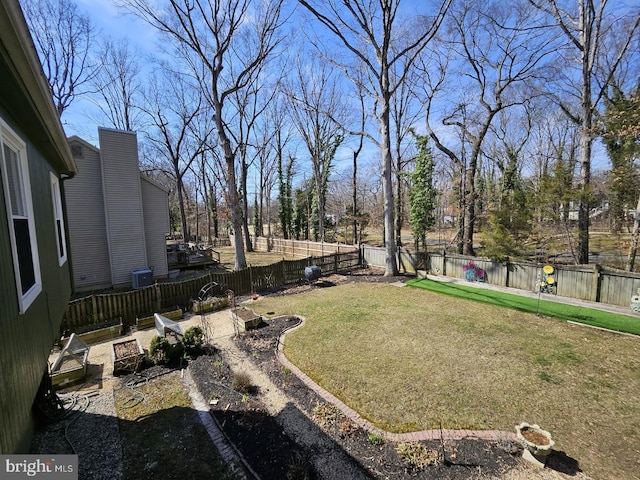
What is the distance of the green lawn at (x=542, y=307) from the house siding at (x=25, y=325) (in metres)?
11.8

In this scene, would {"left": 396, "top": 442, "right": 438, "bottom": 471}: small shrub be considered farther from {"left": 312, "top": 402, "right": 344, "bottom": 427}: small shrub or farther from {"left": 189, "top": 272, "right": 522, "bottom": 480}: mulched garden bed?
{"left": 312, "top": 402, "right": 344, "bottom": 427}: small shrub

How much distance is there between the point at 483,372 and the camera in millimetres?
5816

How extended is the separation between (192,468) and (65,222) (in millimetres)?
5931

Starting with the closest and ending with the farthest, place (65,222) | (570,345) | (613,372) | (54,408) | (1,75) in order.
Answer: (1,75) < (54,408) < (613,372) < (65,222) < (570,345)

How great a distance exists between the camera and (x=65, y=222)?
6.34 m

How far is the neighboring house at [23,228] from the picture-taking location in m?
2.08

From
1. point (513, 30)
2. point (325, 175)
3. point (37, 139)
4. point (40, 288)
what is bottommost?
point (40, 288)

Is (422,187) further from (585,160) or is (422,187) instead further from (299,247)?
(299,247)

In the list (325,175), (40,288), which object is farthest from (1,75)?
(325,175)

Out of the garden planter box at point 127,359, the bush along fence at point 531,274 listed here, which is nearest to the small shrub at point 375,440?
the garden planter box at point 127,359

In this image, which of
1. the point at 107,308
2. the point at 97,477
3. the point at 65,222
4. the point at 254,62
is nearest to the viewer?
the point at 97,477

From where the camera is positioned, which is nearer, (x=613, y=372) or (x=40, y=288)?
(x=40, y=288)

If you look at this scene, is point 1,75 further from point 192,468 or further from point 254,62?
point 254,62

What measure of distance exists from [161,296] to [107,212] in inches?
248
